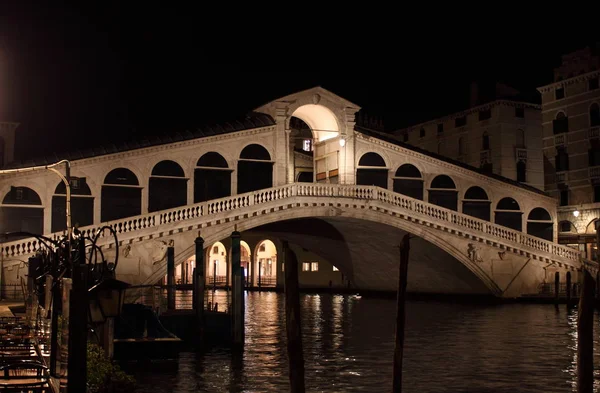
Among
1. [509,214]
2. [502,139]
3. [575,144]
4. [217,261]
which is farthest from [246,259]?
[575,144]

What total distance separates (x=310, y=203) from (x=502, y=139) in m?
15.6

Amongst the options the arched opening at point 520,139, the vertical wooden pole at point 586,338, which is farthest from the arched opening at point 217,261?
the vertical wooden pole at point 586,338

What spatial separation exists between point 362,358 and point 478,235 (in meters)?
15.3

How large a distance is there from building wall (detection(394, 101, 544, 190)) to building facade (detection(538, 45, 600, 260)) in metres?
4.23

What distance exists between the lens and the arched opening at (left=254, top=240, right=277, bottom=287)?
159 feet

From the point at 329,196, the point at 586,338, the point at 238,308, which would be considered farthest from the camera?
the point at 329,196

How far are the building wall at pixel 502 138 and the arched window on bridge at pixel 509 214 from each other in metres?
6.19

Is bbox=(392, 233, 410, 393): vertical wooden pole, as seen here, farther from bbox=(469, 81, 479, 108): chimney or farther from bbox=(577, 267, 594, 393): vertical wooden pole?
bbox=(469, 81, 479, 108): chimney

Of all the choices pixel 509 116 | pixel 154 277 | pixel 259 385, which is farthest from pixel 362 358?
pixel 509 116

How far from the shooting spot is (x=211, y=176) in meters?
31.3

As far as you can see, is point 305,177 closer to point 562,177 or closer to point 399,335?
point 562,177

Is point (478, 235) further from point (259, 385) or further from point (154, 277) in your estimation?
point (259, 385)

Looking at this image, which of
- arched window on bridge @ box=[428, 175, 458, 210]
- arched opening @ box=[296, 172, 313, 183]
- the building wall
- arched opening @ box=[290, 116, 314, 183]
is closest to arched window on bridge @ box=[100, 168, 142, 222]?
arched opening @ box=[290, 116, 314, 183]

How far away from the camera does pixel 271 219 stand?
28.6 metres
